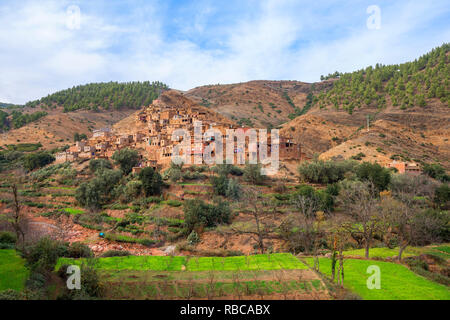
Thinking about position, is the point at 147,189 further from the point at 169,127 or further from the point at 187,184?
the point at 169,127

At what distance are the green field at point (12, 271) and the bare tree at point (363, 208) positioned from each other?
55.4ft

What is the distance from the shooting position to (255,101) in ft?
366

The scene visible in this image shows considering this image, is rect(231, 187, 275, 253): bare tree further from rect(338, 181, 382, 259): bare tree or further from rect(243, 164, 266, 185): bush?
rect(338, 181, 382, 259): bare tree

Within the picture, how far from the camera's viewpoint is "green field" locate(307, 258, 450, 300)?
10.7 metres

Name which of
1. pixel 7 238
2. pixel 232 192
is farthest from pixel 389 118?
pixel 7 238

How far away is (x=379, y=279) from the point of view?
1212 cm

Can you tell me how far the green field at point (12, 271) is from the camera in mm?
9188

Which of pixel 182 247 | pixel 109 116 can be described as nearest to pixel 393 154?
pixel 182 247

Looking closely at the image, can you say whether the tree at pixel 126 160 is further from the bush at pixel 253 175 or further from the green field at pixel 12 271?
the green field at pixel 12 271

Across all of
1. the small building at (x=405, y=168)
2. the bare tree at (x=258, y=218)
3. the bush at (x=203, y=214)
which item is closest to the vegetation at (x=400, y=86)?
the small building at (x=405, y=168)

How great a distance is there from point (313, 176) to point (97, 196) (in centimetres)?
2819

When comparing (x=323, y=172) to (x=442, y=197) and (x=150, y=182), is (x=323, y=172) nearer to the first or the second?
(x=442, y=197)

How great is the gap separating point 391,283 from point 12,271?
50.5 feet

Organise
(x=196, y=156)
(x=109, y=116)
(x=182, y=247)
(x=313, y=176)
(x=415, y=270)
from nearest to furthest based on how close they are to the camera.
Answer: (x=415, y=270), (x=182, y=247), (x=313, y=176), (x=196, y=156), (x=109, y=116)
